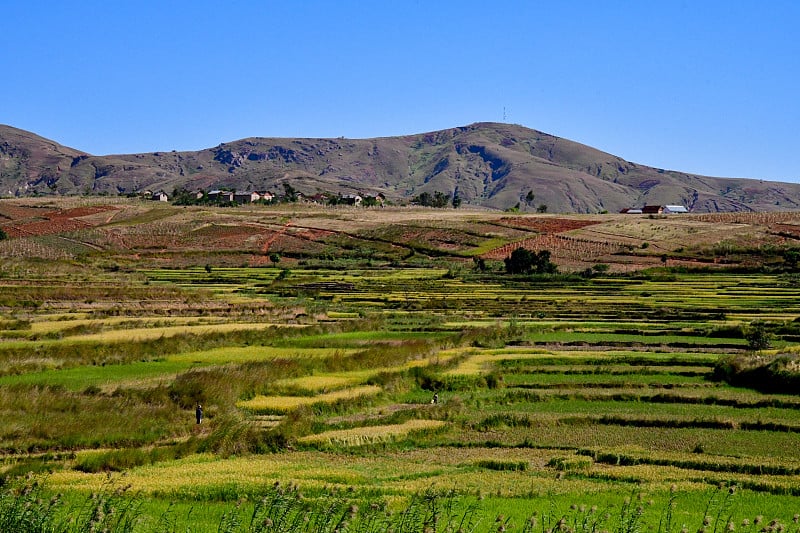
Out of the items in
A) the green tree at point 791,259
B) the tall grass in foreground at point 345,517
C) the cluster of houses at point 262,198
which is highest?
the cluster of houses at point 262,198

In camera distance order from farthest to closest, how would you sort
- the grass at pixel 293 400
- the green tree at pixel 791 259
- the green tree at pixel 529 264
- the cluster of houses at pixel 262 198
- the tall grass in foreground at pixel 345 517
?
the cluster of houses at pixel 262 198, the green tree at pixel 529 264, the green tree at pixel 791 259, the grass at pixel 293 400, the tall grass in foreground at pixel 345 517

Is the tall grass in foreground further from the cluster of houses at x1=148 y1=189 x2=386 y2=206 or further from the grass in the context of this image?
the cluster of houses at x1=148 y1=189 x2=386 y2=206

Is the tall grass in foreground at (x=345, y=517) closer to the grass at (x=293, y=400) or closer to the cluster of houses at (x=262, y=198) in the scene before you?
the grass at (x=293, y=400)

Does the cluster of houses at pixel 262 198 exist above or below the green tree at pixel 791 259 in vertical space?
above

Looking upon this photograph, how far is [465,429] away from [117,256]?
72895 mm

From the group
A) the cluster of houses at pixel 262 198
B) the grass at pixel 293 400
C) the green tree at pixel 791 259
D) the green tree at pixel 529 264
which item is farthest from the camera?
the cluster of houses at pixel 262 198

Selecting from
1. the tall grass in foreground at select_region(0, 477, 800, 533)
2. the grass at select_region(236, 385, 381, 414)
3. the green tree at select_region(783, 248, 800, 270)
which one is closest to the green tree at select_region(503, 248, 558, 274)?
the green tree at select_region(783, 248, 800, 270)

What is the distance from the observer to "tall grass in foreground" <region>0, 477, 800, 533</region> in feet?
30.9

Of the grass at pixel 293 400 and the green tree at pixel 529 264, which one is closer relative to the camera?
the grass at pixel 293 400

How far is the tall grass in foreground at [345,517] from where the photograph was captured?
371 inches

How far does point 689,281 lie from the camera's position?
6900cm

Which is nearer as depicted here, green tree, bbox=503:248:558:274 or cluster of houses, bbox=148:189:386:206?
green tree, bbox=503:248:558:274

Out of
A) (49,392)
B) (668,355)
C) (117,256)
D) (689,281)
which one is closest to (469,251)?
(689,281)

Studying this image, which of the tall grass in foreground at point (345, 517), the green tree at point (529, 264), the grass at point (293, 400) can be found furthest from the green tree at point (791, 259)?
the tall grass in foreground at point (345, 517)
